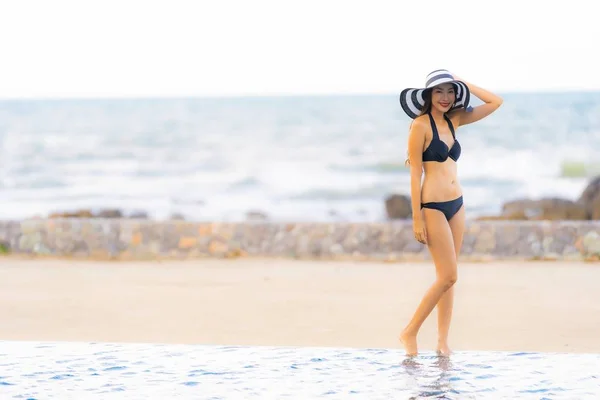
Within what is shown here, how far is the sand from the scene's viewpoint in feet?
24.2

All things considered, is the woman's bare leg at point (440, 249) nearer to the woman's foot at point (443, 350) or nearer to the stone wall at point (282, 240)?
the woman's foot at point (443, 350)

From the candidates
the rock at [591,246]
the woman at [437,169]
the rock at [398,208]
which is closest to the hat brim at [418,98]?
the woman at [437,169]

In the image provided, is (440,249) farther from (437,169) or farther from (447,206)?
(437,169)

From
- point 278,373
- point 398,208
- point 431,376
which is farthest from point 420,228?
point 398,208

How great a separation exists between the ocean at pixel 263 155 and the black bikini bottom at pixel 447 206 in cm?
1399

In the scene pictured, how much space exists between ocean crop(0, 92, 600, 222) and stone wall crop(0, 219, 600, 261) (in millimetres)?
8403

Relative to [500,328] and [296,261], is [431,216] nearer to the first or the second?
[500,328]

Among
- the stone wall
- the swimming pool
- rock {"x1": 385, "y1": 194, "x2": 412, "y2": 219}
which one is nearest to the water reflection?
the swimming pool

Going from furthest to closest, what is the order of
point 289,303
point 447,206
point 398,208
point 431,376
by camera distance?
1. point 398,208
2. point 289,303
3. point 447,206
4. point 431,376

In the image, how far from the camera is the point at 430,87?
608 centimetres

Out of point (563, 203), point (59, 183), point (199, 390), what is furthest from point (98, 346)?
point (59, 183)

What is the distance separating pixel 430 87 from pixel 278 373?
1.74 meters

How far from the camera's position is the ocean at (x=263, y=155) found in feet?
101

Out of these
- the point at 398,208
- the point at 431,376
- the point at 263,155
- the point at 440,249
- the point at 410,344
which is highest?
the point at 263,155
